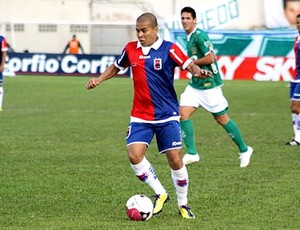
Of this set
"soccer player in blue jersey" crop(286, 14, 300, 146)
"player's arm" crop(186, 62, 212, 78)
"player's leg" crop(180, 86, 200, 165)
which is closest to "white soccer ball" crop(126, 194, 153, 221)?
"player's arm" crop(186, 62, 212, 78)

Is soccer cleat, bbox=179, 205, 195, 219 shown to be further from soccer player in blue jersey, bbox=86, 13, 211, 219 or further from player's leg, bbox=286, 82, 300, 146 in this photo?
player's leg, bbox=286, 82, 300, 146

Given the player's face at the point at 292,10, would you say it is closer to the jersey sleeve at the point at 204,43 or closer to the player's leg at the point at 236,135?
the player's leg at the point at 236,135

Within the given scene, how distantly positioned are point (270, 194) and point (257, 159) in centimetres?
357

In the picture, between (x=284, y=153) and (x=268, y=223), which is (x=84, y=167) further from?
(x=268, y=223)

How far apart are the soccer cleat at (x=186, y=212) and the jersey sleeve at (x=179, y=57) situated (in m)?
1.41

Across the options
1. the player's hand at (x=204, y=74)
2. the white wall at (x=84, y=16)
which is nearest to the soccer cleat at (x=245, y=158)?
the player's hand at (x=204, y=74)

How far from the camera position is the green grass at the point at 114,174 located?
9.39 m

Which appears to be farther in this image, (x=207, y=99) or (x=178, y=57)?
(x=207, y=99)

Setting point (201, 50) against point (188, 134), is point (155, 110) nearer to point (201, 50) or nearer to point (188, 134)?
point (201, 50)

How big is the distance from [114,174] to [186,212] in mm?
3308

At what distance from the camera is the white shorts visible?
46.2ft

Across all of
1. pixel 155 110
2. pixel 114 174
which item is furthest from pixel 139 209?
pixel 114 174

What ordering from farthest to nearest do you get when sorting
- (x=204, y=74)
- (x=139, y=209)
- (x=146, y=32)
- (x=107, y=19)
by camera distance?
(x=107, y=19) → (x=146, y=32) → (x=139, y=209) → (x=204, y=74)

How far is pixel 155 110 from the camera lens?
966 cm
